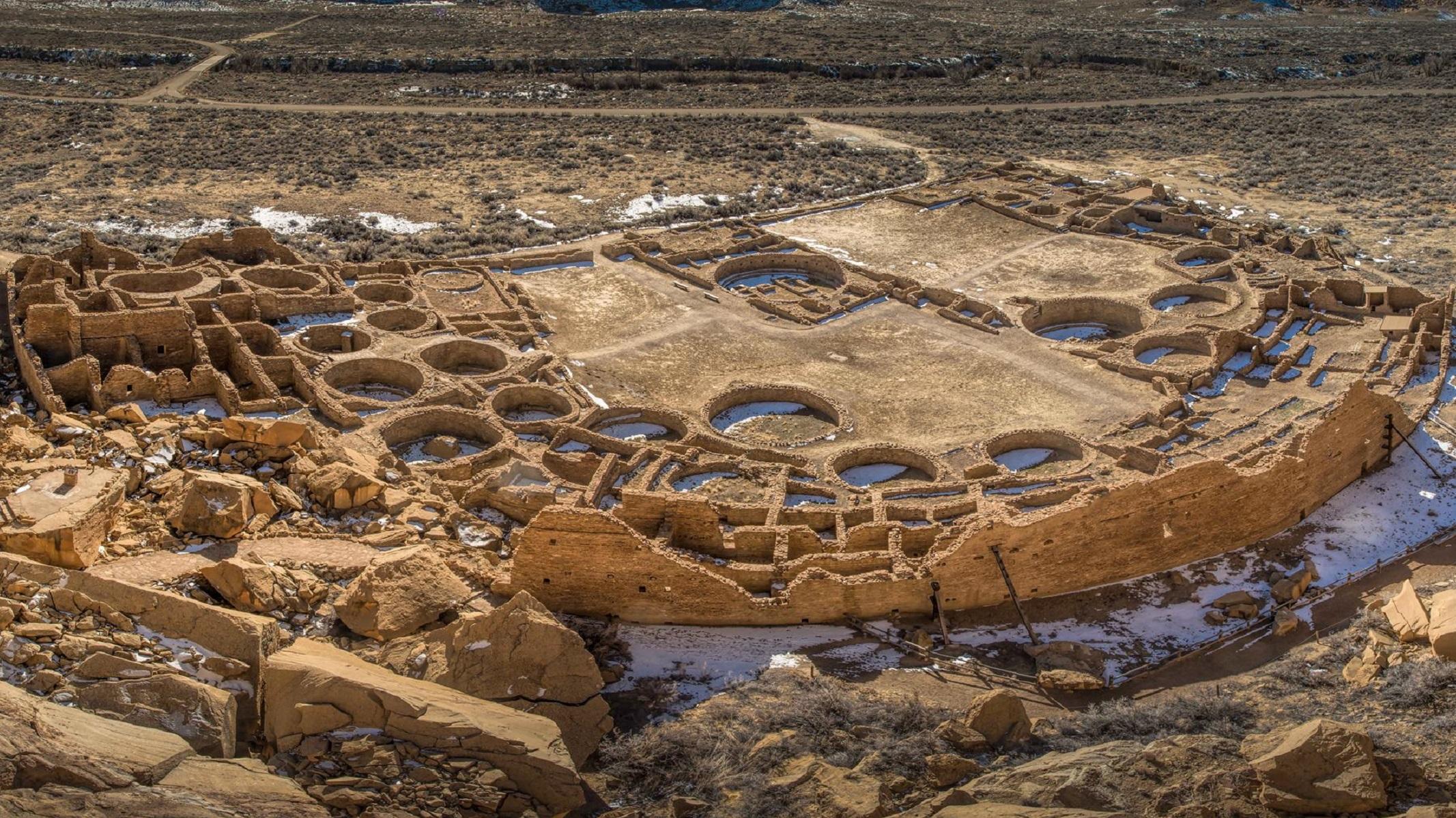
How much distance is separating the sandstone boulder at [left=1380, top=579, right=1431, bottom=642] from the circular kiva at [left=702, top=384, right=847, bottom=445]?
11651 mm

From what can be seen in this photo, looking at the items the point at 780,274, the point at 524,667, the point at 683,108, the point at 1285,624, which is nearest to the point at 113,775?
the point at 524,667

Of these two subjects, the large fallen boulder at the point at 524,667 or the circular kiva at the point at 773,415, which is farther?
the circular kiva at the point at 773,415

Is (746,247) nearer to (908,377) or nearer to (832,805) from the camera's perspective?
(908,377)

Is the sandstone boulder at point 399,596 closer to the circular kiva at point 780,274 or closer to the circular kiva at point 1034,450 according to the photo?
the circular kiva at point 1034,450

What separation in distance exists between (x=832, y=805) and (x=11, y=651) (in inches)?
366

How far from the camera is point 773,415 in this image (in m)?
30.4

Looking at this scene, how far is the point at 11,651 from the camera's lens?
1502cm

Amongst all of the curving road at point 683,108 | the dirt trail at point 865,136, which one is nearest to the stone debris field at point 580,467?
the dirt trail at point 865,136

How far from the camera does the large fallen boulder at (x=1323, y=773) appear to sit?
1345cm

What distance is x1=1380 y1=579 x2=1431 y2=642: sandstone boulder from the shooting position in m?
19.8

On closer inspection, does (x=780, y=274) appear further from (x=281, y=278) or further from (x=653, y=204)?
(x=281, y=278)

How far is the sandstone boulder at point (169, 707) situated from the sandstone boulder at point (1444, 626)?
16.0m

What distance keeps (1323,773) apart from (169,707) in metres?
12.1

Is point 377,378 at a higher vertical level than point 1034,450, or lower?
higher
